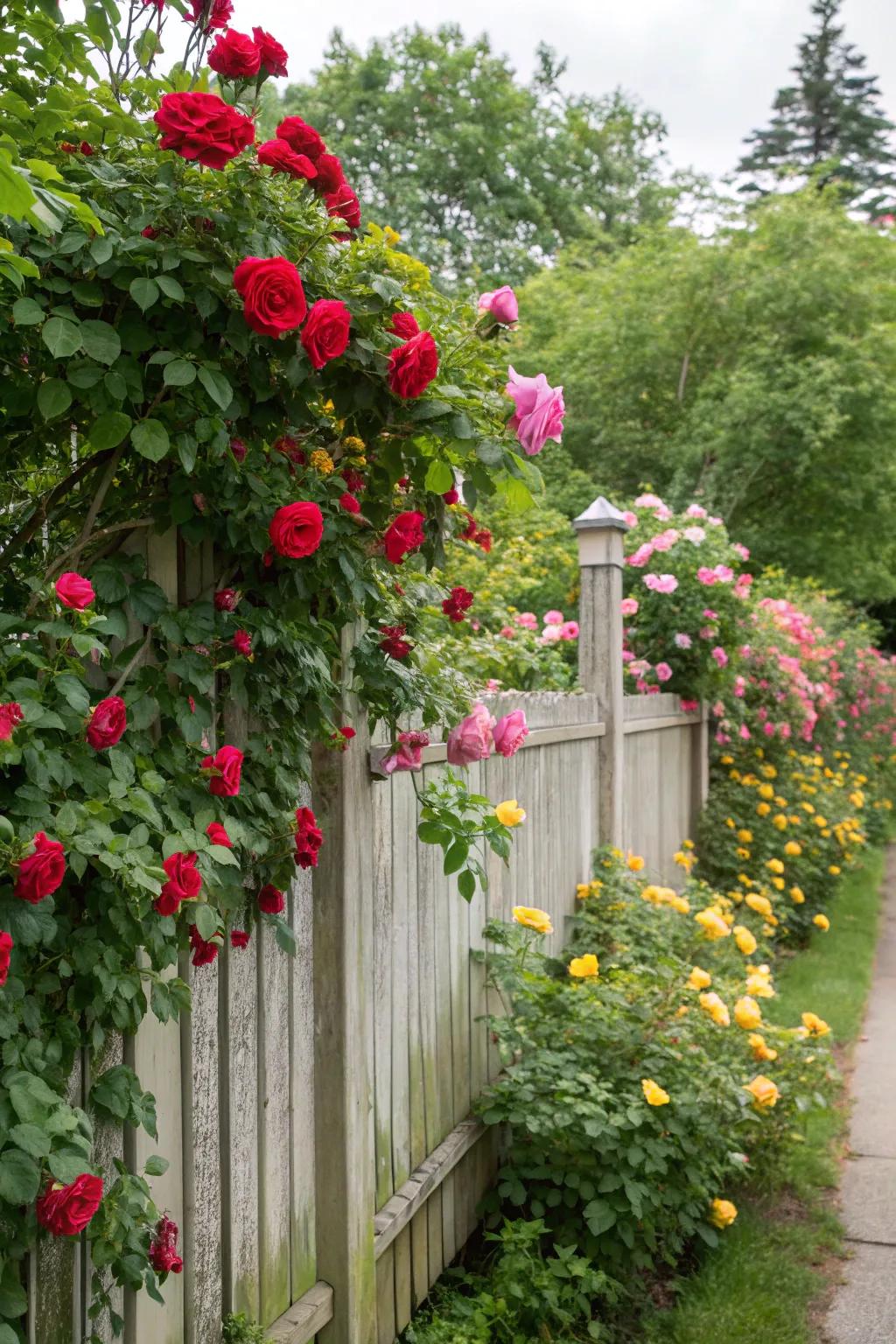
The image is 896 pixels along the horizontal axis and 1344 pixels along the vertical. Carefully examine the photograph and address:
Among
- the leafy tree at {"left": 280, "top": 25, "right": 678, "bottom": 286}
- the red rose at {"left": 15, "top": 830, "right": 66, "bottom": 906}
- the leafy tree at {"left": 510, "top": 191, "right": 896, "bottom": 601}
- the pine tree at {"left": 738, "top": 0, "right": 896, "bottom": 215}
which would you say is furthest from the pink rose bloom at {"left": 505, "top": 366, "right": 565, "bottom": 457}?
the pine tree at {"left": 738, "top": 0, "right": 896, "bottom": 215}

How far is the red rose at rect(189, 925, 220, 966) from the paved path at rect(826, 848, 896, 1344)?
2379 mm

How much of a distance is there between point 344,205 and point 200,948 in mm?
1268

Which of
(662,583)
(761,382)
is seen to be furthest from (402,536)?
(761,382)

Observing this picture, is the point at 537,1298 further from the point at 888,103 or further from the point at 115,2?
the point at 888,103

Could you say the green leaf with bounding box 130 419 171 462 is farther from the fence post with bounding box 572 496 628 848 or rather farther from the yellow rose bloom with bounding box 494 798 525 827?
the fence post with bounding box 572 496 628 848

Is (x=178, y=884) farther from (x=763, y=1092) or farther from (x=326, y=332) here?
(x=763, y=1092)

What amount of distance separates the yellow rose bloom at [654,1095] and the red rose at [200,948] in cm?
184

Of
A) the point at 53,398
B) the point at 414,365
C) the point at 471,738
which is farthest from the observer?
the point at 471,738

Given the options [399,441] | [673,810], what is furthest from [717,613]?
[399,441]

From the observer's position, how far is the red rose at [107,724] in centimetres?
151

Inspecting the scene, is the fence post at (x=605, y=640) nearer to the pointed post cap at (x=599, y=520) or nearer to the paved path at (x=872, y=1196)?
the pointed post cap at (x=599, y=520)

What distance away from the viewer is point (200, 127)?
5.11 feet

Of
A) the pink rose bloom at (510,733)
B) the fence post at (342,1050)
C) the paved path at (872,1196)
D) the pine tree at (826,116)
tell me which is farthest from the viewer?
the pine tree at (826,116)

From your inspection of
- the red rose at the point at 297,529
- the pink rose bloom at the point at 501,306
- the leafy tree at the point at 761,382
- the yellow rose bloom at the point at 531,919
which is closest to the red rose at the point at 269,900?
the red rose at the point at 297,529
